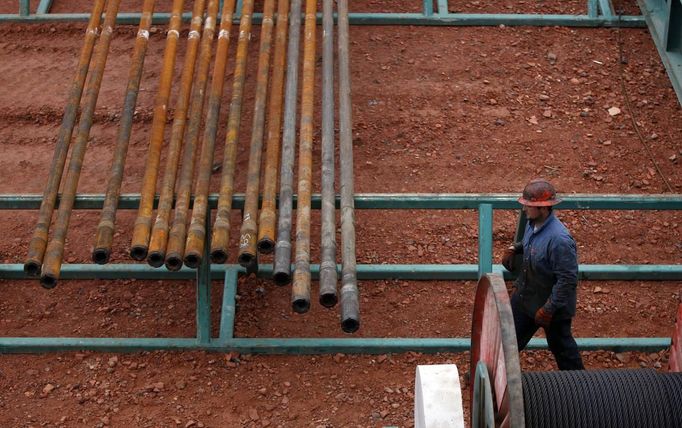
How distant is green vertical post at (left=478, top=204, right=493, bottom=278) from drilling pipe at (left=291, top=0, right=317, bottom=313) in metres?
1.18

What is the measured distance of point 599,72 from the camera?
462 inches

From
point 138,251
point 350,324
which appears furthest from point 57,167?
point 350,324

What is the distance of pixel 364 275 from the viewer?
29.7ft

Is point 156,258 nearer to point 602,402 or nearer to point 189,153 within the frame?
point 189,153

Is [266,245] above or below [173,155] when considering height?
below

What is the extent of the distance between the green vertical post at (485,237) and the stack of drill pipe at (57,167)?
291 centimetres

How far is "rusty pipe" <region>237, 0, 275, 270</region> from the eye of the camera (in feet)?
24.5

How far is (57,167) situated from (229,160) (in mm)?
1211

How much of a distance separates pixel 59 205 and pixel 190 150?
3.20 ft

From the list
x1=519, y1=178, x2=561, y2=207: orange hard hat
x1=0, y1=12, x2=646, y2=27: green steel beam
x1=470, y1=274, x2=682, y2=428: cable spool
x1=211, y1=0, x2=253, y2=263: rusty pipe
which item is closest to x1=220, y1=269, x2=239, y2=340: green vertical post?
x1=211, y1=0, x2=253, y2=263: rusty pipe

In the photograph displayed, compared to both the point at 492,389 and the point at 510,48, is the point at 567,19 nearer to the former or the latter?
the point at 510,48

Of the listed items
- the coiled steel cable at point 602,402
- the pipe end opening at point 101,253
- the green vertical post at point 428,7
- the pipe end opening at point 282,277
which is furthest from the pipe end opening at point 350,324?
the green vertical post at point 428,7

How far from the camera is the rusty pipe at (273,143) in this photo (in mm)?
7566

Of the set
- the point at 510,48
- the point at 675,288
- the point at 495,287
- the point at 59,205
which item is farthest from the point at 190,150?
the point at 510,48
